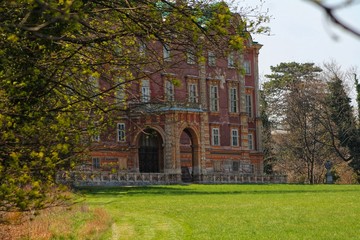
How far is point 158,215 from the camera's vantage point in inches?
811

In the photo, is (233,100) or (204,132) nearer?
(204,132)

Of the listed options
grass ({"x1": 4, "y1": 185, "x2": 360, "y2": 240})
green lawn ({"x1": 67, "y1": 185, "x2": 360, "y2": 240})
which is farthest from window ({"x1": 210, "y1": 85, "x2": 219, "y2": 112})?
grass ({"x1": 4, "y1": 185, "x2": 360, "y2": 240})

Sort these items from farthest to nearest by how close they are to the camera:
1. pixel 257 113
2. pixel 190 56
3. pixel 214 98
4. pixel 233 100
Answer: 1. pixel 257 113
2. pixel 233 100
3. pixel 214 98
4. pixel 190 56

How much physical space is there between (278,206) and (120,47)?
42.7 ft

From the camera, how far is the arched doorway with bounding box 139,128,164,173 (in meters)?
51.4

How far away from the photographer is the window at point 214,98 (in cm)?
5578

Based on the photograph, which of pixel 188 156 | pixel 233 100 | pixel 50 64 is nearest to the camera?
pixel 50 64

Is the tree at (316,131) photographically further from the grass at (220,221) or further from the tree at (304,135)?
the grass at (220,221)

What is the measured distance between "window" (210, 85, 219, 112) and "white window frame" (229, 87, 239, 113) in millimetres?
1760

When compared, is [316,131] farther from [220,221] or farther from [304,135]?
[220,221]

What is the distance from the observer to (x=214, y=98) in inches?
2200

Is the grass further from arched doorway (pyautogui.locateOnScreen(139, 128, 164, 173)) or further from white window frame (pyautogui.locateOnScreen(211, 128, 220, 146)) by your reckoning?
white window frame (pyautogui.locateOnScreen(211, 128, 220, 146))

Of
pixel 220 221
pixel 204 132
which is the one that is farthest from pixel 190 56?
pixel 204 132

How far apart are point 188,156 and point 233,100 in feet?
26.1
